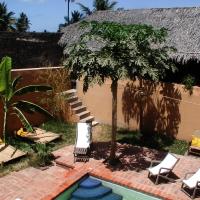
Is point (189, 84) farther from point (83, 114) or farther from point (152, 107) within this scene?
point (83, 114)

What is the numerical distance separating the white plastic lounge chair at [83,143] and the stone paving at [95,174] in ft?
0.97

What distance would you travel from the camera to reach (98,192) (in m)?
11.6

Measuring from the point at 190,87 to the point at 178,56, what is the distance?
195 centimetres

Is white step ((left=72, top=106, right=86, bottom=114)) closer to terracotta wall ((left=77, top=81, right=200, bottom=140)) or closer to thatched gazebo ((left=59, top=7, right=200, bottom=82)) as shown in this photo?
terracotta wall ((left=77, top=81, right=200, bottom=140))

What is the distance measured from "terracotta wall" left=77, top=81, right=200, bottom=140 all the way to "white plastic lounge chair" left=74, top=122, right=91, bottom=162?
3203mm

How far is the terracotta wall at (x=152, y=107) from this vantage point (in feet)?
50.7

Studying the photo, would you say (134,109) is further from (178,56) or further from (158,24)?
(158,24)

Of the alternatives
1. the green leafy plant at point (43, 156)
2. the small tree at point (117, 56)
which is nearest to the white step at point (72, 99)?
the green leafy plant at point (43, 156)

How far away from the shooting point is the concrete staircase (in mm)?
17859

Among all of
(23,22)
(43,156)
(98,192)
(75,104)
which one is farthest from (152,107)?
(23,22)

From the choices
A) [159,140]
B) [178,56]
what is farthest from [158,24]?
[159,140]

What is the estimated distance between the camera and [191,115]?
1539 centimetres

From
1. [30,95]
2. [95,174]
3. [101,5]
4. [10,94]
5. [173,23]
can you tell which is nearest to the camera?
[95,174]

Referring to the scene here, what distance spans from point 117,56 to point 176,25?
7667 mm
